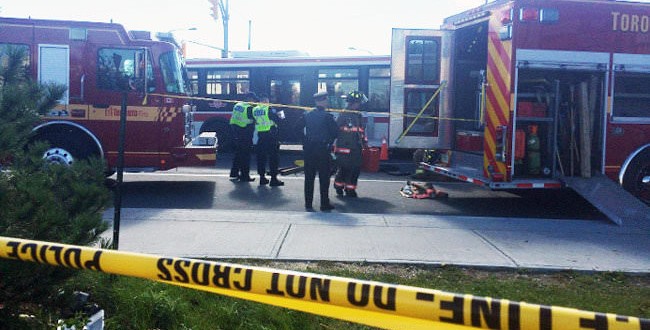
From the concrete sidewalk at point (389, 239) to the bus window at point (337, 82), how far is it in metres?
9.84

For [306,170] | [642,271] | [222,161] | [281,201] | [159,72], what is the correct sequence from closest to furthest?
[642,271] → [306,170] → [281,201] → [159,72] → [222,161]

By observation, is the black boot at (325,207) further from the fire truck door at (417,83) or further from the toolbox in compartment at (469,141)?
the toolbox in compartment at (469,141)

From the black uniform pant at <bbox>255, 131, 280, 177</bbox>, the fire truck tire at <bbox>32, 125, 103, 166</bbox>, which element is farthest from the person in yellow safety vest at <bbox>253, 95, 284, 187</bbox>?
the fire truck tire at <bbox>32, 125, 103, 166</bbox>

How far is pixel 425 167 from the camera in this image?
430 inches

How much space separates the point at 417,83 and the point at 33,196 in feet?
24.5

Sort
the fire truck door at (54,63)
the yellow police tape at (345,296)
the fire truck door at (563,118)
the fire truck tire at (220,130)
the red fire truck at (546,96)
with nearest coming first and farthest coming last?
the yellow police tape at (345,296) < the red fire truck at (546,96) < the fire truck door at (563,118) < the fire truck door at (54,63) < the fire truck tire at (220,130)

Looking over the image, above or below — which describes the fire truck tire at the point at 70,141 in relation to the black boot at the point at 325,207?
above

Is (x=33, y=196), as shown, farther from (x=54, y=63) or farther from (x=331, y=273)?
(x=54, y=63)

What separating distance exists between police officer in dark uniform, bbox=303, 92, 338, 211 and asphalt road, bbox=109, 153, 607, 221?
1.07 ft

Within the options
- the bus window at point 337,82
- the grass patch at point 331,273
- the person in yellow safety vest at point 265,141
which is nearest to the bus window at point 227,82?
the bus window at point 337,82

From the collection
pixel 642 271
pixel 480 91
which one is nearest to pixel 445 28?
pixel 480 91

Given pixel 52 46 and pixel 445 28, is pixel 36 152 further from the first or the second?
pixel 445 28

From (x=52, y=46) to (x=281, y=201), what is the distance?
447cm

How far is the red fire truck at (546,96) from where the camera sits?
8.41 m
